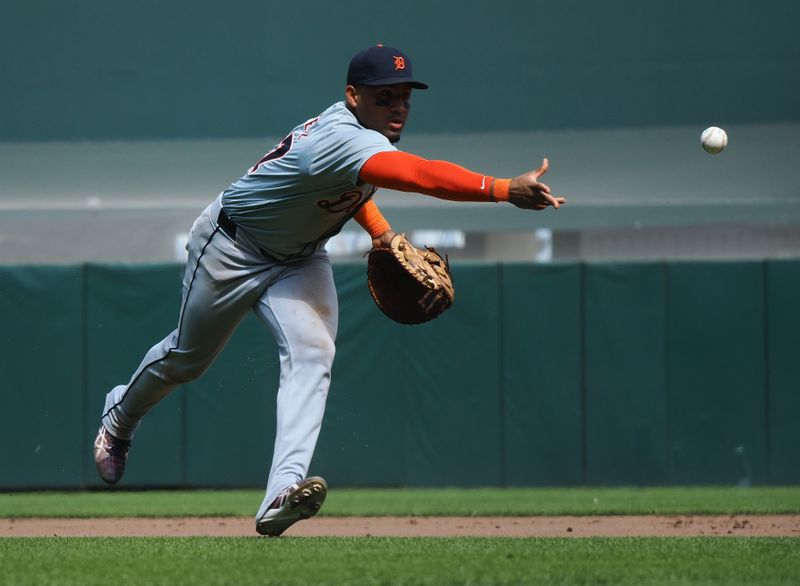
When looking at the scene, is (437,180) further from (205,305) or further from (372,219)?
(205,305)

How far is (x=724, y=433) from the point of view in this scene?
9.17 metres

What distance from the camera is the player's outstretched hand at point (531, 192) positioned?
12.4 feet

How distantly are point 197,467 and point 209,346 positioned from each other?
4.62 meters

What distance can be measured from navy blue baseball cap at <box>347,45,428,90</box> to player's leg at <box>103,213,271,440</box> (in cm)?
81

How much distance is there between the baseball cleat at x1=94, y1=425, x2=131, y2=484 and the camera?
16.9ft

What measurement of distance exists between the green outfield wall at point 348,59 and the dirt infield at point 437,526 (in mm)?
5154

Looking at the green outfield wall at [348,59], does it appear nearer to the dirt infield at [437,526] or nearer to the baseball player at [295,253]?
the dirt infield at [437,526]

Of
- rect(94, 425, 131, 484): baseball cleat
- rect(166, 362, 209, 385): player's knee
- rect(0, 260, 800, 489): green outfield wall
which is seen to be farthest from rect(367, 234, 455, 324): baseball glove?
rect(0, 260, 800, 489): green outfield wall

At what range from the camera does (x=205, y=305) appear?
183 inches

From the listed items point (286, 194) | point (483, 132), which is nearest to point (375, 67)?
point (286, 194)

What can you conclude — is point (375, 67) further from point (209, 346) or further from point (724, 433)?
point (724, 433)

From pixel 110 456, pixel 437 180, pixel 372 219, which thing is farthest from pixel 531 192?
pixel 110 456

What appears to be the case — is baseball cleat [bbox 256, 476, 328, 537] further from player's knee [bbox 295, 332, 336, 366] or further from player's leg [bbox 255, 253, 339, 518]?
player's knee [bbox 295, 332, 336, 366]

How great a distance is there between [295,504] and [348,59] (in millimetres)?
7785
